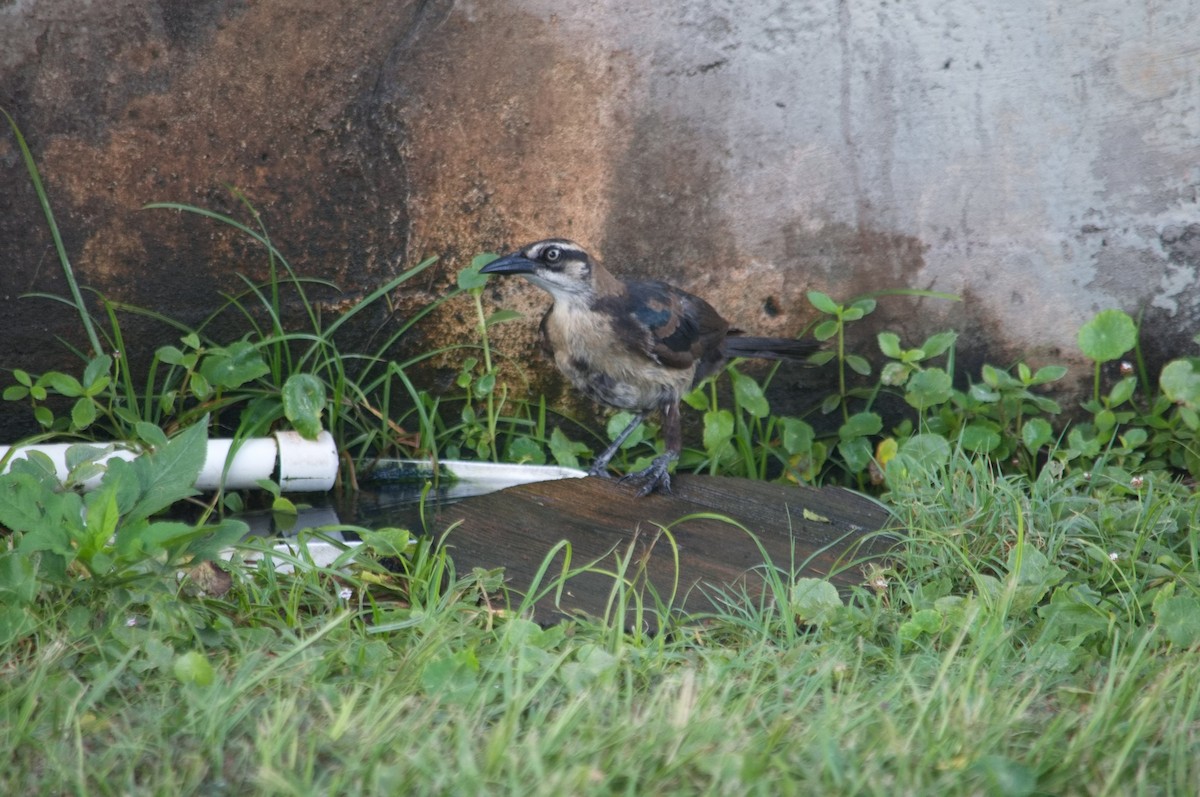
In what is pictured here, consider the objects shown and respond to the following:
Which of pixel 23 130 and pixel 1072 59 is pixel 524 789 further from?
pixel 1072 59

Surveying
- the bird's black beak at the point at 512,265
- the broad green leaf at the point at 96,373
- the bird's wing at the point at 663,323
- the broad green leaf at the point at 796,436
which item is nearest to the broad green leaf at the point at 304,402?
the broad green leaf at the point at 96,373

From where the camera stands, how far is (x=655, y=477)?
396 cm

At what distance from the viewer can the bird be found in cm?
394

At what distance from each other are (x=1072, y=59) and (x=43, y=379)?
3794 millimetres

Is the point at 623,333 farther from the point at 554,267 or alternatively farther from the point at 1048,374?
the point at 1048,374

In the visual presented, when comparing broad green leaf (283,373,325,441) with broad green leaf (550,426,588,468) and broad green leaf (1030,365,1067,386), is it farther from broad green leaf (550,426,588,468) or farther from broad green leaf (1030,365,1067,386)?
broad green leaf (1030,365,1067,386)

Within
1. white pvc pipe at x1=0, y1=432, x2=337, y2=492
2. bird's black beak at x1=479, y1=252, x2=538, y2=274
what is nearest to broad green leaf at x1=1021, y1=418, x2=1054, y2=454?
bird's black beak at x1=479, y1=252, x2=538, y2=274

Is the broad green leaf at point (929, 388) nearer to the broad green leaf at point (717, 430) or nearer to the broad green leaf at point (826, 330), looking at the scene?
the broad green leaf at point (826, 330)

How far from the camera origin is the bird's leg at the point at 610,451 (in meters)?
4.32

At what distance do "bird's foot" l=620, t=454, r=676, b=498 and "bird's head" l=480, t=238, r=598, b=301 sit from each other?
→ 639 millimetres

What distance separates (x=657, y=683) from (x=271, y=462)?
71.1 inches

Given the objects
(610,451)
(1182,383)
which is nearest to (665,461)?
(610,451)

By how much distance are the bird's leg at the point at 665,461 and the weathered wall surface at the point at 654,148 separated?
1.63 feet

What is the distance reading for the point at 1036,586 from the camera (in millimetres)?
3076
